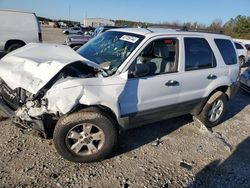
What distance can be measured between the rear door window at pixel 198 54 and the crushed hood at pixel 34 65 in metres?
1.64

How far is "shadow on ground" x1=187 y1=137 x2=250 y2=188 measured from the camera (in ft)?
11.5

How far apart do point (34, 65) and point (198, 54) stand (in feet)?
8.81

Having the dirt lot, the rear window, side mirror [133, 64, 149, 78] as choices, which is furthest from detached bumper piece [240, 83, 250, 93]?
side mirror [133, 64, 149, 78]

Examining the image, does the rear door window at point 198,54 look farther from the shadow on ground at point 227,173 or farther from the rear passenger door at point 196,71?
the shadow on ground at point 227,173

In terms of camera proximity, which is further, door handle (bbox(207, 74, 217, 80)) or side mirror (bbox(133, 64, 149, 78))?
door handle (bbox(207, 74, 217, 80))

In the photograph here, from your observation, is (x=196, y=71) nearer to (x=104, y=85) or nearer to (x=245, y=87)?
(x=104, y=85)

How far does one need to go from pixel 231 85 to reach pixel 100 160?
312cm

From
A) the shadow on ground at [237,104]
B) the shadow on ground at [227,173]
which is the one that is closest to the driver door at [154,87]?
the shadow on ground at [227,173]

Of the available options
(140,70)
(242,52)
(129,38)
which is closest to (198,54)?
(129,38)

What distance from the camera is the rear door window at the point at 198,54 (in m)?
4.33

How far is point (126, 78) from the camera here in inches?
138

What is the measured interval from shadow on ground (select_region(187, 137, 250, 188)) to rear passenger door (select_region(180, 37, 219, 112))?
1.12 m

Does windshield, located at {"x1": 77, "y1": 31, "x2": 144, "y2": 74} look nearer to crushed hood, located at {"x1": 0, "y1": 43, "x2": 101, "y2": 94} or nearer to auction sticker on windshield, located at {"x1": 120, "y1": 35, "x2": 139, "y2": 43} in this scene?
auction sticker on windshield, located at {"x1": 120, "y1": 35, "x2": 139, "y2": 43}

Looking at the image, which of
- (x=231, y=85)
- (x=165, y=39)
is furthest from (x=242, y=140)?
(x=165, y=39)
